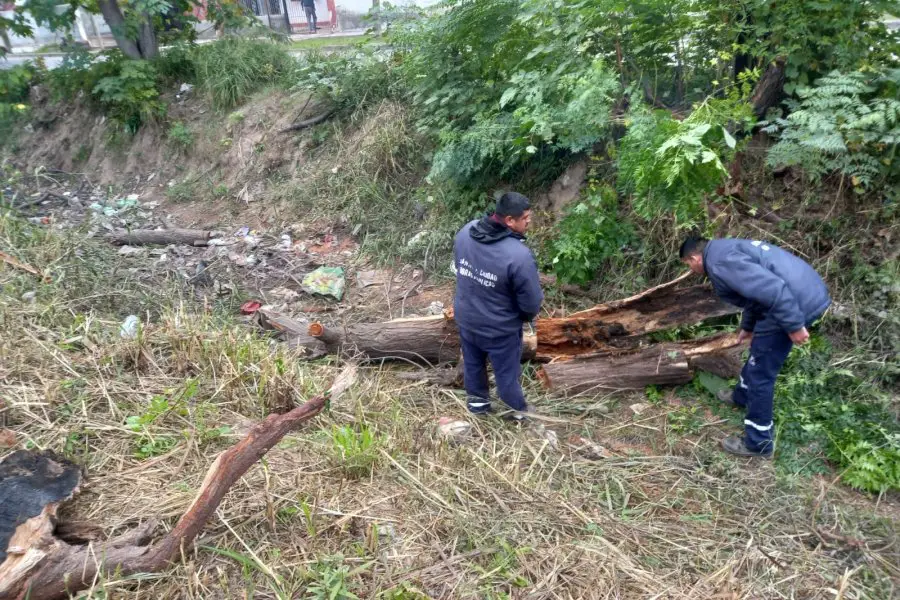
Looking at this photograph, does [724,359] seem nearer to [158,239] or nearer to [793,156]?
[793,156]

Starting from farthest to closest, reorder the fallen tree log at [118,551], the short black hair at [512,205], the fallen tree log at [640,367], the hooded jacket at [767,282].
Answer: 1. the fallen tree log at [640,367]
2. the short black hair at [512,205]
3. the hooded jacket at [767,282]
4. the fallen tree log at [118,551]

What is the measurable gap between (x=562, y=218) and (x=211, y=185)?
581cm

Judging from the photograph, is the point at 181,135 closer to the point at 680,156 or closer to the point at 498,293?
the point at 498,293

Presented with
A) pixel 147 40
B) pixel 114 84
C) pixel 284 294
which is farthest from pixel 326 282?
pixel 147 40

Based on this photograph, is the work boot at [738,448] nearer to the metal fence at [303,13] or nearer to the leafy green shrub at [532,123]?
the leafy green shrub at [532,123]

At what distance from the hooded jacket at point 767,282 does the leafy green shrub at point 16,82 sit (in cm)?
1117

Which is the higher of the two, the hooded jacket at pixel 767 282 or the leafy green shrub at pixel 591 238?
the hooded jacket at pixel 767 282

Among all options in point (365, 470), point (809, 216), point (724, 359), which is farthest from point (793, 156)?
point (365, 470)

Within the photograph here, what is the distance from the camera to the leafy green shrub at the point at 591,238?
511 cm

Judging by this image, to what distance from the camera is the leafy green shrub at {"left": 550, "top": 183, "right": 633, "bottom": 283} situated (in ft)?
16.8

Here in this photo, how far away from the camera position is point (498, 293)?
12.3 feet

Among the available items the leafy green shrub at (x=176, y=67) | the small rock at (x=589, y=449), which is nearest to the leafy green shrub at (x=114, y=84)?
the leafy green shrub at (x=176, y=67)

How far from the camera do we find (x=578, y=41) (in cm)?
517

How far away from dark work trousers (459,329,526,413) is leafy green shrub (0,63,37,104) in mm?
9956
